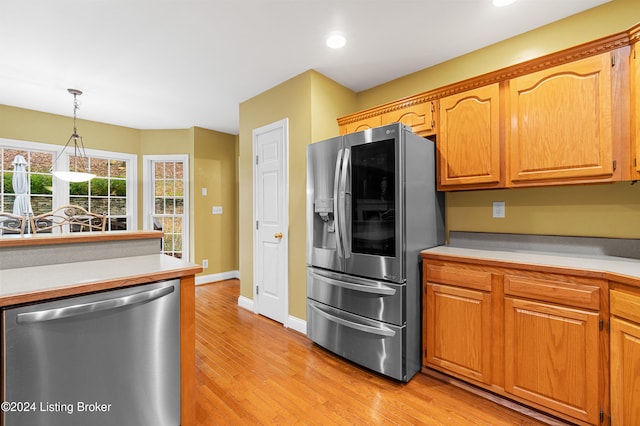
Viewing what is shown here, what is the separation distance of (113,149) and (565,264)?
19.6 feet

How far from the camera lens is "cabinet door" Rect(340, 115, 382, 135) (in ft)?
9.31

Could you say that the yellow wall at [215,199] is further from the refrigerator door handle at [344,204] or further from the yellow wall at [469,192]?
the refrigerator door handle at [344,204]

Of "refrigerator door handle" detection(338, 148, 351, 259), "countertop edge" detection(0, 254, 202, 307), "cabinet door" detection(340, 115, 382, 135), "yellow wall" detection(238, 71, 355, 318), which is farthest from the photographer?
"yellow wall" detection(238, 71, 355, 318)

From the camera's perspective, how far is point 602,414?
4.97 feet

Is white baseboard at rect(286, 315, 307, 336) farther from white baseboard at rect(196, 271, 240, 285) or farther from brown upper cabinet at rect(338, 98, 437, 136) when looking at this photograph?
white baseboard at rect(196, 271, 240, 285)

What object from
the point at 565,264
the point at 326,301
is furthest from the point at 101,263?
the point at 565,264

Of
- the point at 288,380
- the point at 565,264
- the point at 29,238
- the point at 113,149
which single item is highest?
the point at 113,149

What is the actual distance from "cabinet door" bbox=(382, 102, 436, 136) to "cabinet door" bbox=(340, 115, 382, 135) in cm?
19

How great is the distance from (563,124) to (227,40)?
2583 mm

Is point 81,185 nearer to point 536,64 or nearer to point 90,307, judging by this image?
point 90,307

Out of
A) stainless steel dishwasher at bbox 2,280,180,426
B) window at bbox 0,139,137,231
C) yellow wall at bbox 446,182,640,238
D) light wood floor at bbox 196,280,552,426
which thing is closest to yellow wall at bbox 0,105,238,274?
window at bbox 0,139,137,231

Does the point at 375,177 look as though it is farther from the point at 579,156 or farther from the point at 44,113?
the point at 44,113

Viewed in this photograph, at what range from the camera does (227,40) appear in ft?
8.08

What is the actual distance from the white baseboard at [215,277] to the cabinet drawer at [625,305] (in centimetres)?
500
